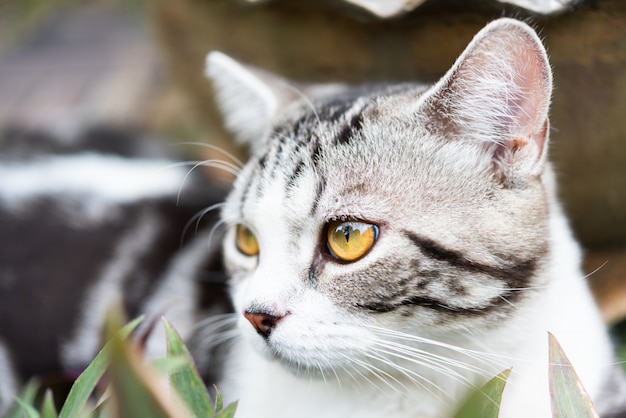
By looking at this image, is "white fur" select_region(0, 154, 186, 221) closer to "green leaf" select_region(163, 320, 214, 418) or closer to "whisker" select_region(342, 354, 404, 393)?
"green leaf" select_region(163, 320, 214, 418)

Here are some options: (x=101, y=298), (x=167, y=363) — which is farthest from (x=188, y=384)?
(x=101, y=298)

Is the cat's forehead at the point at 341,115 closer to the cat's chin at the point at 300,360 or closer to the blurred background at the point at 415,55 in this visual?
the blurred background at the point at 415,55

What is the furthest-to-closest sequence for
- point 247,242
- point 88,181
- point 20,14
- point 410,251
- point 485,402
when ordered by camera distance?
1. point 20,14
2. point 88,181
3. point 247,242
4. point 410,251
5. point 485,402

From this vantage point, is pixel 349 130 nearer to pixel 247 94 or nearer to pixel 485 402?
pixel 247 94

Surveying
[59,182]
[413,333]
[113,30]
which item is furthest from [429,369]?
[113,30]

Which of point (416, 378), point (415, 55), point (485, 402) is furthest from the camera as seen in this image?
point (415, 55)

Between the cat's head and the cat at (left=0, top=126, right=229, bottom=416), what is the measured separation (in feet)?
1.76

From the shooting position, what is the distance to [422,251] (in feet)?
3.68

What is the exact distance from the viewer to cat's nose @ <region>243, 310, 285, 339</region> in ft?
3.67

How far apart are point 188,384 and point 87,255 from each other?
76 cm

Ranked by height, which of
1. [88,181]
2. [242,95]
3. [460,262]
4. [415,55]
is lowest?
[88,181]

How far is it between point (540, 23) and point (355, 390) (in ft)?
2.70

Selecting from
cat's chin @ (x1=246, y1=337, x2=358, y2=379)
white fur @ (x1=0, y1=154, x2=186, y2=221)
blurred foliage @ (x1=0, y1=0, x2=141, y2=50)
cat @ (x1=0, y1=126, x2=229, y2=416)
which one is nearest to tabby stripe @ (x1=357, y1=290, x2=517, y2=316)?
cat's chin @ (x1=246, y1=337, x2=358, y2=379)

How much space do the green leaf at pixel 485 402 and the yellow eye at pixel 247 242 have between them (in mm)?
522
